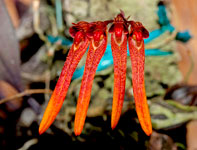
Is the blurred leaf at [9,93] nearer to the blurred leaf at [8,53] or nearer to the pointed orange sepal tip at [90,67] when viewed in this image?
the blurred leaf at [8,53]

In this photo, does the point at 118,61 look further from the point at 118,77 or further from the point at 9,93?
the point at 9,93

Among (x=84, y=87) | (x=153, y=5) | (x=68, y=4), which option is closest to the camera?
(x=84, y=87)

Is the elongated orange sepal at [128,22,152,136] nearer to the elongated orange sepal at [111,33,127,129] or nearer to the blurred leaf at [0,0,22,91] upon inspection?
the elongated orange sepal at [111,33,127,129]

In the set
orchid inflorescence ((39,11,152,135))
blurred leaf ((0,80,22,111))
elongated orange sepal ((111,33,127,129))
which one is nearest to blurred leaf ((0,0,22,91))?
blurred leaf ((0,80,22,111))

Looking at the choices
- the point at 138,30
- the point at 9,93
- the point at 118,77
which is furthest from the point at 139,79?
the point at 9,93

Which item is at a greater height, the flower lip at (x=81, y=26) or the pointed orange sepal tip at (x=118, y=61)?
the flower lip at (x=81, y=26)

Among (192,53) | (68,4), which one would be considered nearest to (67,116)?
(68,4)

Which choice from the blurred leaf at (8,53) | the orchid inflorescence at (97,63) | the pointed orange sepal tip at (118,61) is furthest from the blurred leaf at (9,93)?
the pointed orange sepal tip at (118,61)

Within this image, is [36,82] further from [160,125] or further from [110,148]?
[160,125]
